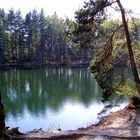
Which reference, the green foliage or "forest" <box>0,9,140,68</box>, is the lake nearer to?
the green foliage

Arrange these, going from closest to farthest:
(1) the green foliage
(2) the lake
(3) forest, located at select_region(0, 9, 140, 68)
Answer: (1) the green foliage, (2) the lake, (3) forest, located at select_region(0, 9, 140, 68)

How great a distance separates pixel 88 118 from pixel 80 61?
6183 cm

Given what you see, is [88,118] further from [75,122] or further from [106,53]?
[106,53]

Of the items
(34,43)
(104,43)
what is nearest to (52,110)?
(104,43)

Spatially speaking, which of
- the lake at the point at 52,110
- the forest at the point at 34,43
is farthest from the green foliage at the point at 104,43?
the forest at the point at 34,43

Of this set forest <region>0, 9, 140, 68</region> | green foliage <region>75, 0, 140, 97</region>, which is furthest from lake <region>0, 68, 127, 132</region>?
forest <region>0, 9, 140, 68</region>

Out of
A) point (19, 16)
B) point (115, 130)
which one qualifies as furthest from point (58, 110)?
point (19, 16)

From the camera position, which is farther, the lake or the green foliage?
the lake

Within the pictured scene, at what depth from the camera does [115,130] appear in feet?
39.1

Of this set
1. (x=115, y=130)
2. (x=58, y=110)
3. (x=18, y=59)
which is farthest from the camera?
(x=18, y=59)

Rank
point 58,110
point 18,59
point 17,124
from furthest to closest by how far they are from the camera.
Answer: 1. point 18,59
2. point 58,110
3. point 17,124

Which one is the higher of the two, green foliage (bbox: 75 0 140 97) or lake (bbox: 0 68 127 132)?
green foliage (bbox: 75 0 140 97)

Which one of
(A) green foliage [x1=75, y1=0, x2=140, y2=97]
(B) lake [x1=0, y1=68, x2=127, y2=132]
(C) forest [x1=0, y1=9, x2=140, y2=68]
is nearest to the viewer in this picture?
(A) green foliage [x1=75, y1=0, x2=140, y2=97]

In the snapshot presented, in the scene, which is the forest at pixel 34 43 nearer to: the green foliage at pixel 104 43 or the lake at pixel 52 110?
the lake at pixel 52 110
